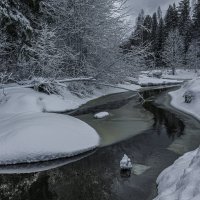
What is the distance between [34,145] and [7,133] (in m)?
1.16

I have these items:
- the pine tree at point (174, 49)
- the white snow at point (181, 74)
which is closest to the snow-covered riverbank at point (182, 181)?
the white snow at point (181, 74)

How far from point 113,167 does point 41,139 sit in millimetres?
2389

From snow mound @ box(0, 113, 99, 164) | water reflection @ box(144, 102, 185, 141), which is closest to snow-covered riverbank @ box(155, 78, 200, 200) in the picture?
snow mound @ box(0, 113, 99, 164)

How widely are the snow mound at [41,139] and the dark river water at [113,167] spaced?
32cm

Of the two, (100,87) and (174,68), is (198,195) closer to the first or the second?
(100,87)

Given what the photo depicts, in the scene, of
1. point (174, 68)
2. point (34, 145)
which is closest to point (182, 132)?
point (34, 145)

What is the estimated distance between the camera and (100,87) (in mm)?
25453

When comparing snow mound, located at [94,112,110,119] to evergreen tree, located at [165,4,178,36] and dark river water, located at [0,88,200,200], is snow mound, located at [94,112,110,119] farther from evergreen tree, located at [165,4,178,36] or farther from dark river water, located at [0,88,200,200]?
evergreen tree, located at [165,4,178,36]

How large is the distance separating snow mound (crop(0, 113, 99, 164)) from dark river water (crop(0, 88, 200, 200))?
0.32 m

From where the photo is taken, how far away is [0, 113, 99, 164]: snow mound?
9.09 m

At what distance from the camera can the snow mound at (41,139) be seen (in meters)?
9.09

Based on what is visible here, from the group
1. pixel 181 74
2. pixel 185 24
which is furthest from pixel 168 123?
pixel 185 24

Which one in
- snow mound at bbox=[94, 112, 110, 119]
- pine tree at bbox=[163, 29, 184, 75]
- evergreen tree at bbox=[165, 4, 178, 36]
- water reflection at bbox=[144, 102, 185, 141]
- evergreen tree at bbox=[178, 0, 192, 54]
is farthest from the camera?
evergreen tree at bbox=[165, 4, 178, 36]

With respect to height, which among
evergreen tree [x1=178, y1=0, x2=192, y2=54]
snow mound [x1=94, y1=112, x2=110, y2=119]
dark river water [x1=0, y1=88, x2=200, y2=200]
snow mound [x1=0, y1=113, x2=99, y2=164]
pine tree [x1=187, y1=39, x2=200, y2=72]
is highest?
evergreen tree [x1=178, y1=0, x2=192, y2=54]
